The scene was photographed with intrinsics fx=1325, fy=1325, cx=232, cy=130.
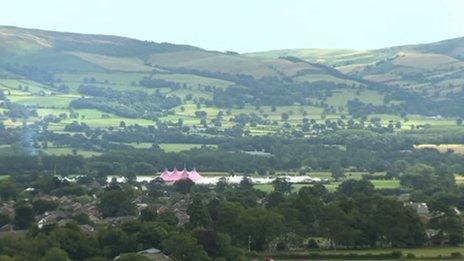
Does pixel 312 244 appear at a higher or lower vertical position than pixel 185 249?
lower

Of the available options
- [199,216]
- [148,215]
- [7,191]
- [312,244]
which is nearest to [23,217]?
[148,215]

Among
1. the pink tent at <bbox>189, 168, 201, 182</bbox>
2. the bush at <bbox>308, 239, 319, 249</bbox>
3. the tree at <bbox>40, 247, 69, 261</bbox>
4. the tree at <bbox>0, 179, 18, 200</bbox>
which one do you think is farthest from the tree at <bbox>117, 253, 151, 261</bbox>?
the pink tent at <bbox>189, 168, 201, 182</bbox>

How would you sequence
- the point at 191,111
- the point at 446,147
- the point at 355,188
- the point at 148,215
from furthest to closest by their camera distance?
the point at 191,111
the point at 446,147
the point at 355,188
the point at 148,215

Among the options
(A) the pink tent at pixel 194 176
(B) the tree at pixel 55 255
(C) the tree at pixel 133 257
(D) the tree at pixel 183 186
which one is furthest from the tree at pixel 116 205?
(C) the tree at pixel 133 257

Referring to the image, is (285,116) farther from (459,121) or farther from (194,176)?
(194,176)

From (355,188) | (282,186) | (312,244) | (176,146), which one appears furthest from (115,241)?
(176,146)

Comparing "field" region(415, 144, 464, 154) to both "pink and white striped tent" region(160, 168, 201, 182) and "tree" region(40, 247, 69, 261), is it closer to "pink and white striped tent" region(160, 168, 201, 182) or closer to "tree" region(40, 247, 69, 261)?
"pink and white striped tent" region(160, 168, 201, 182)

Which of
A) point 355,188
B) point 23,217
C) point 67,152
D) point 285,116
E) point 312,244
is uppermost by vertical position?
point 312,244

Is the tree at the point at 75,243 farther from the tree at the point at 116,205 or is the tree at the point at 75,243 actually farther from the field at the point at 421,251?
the tree at the point at 116,205

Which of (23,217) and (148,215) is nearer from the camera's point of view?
(148,215)

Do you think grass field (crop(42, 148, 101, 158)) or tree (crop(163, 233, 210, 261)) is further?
grass field (crop(42, 148, 101, 158))

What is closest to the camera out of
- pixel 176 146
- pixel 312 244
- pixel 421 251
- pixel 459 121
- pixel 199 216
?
pixel 421 251

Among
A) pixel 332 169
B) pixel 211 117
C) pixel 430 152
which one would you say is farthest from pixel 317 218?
pixel 211 117

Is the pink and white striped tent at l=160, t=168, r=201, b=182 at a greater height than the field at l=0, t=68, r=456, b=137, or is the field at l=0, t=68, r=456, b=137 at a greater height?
the pink and white striped tent at l=160, t=168, r=201, b=182
